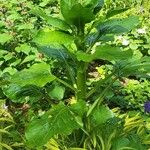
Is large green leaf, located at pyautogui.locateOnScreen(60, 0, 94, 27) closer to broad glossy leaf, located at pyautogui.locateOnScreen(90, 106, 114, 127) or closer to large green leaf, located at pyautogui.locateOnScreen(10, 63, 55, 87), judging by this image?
large green leaf, located at pyautogui.locateOnScreen(10, 63, 55, 87)

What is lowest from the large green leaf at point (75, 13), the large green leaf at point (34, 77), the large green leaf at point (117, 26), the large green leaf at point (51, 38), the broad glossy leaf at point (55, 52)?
the large green leaf at point (34, 77)

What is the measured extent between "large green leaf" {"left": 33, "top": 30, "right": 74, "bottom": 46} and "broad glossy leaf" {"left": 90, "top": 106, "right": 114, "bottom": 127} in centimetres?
52

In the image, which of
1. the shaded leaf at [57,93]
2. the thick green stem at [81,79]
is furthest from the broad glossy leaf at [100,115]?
the shaded leaf at [57,93]

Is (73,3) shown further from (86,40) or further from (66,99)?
(66,99)

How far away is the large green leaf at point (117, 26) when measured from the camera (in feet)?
10.1

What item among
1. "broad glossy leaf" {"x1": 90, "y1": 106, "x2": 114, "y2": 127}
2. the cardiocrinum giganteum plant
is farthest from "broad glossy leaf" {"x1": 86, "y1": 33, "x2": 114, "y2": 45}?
"broad glossy leaf" {"x1": 90, "y1": 106, "x2": 114, "y2": 127}

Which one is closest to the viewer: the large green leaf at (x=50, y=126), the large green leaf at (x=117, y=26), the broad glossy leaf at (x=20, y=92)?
the large green leaf at (x=50, y=126)

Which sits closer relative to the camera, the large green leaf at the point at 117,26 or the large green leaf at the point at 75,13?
the large green leaf at the point at 75,13

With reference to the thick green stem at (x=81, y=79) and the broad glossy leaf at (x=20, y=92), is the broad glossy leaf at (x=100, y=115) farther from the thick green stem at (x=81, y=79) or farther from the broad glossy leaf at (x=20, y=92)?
the broad glossy leaf at (x=20, y=92)

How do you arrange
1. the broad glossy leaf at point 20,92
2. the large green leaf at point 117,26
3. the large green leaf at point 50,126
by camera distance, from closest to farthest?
1. the large green leaf at point 50,126
2. the large green leaf at point 117,26
3. the broad glossy leaf at point 20,92

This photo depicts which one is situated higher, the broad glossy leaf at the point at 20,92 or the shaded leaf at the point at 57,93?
the broad glossy leaf at the point at 20,92

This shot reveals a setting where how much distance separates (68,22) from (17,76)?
50 centimetres

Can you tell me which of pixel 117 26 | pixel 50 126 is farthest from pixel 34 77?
pixel 117 26

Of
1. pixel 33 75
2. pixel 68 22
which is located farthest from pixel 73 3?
pixel 33 75
